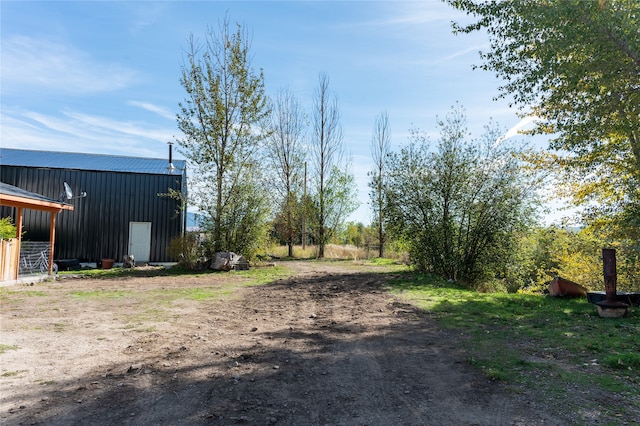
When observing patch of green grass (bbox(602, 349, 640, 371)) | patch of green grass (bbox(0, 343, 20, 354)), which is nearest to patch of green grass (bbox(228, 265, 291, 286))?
patch of green grass (bbox(0, 343, 20, 354))

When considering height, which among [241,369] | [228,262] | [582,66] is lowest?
[241,369]

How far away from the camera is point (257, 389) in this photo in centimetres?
368

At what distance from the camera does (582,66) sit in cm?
715

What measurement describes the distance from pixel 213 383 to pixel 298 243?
2873cm

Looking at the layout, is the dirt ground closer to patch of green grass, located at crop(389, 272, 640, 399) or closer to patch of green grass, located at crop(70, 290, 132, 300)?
patch of green grass, located at crop(389, 272, 640, 399)

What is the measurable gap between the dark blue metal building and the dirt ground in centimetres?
1137

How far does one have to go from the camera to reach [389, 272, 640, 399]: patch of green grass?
4.07 meters

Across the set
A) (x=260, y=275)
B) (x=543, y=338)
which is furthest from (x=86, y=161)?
(x=543, y=338)

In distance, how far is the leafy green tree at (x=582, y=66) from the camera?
676 centimetres

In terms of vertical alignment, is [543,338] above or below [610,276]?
→ below

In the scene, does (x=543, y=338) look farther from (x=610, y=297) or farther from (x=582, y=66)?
(x=582, y=66)

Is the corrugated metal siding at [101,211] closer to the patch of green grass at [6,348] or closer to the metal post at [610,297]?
the patch of green grass at [6,348]

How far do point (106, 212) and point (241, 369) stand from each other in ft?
56.7

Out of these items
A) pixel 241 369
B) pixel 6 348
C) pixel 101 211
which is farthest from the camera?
pixel 101 211
